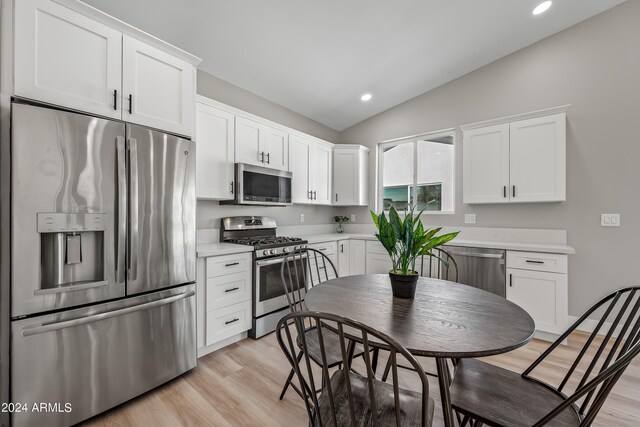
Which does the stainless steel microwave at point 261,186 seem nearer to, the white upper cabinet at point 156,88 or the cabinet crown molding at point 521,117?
the white upper cabinet at point 156,88

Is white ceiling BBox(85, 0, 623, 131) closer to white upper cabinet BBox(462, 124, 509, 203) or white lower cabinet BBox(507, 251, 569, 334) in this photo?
white upper cabinet BBox(462, 124, 509, 203)

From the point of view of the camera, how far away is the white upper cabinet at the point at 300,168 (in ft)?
12.0

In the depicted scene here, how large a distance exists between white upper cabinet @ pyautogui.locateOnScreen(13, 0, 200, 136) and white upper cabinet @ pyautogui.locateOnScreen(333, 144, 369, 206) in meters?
2.60

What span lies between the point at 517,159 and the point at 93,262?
392 cm

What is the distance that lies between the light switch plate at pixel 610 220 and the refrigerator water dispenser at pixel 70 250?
4.39 metres

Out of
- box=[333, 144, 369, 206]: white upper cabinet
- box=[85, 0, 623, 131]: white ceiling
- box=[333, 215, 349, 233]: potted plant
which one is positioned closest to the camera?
box=[85, 0, 623, 131]: white ceiling

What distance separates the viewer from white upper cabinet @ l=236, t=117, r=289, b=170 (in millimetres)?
3006

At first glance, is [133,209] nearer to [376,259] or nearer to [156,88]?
[156,88]

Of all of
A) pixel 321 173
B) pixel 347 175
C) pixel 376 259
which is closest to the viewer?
pixel 376 259

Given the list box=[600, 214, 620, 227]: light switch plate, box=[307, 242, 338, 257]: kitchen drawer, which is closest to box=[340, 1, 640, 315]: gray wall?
box=[600, 214, 620, 227]: light switch plate

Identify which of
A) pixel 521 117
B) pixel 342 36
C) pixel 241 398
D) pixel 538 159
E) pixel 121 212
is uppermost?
pixel 342 36

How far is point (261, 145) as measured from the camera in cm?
321

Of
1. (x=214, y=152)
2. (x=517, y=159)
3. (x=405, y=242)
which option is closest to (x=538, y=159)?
(x=517, y=159)

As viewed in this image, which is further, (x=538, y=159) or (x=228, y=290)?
(x=538, y=159)
